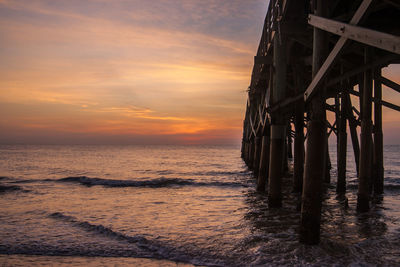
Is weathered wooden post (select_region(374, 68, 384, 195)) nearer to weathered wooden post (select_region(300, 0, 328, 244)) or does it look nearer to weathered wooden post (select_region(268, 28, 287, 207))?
weathered wooden post (select_region(268, 28, 287, 207))

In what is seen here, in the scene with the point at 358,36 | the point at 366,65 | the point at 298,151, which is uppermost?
the point at 366,65

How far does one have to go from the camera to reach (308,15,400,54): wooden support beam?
102 inches

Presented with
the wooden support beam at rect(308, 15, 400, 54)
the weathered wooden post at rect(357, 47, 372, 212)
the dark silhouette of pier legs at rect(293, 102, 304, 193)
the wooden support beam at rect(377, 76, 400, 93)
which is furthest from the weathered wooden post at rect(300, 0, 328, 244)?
the wooden support beam at rect(377, 76, 400, 93)

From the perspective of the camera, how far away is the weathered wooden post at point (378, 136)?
830cm

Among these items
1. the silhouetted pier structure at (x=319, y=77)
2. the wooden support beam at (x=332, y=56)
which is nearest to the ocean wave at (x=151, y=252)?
the silhouetted pier structure at (x=319, y=77)

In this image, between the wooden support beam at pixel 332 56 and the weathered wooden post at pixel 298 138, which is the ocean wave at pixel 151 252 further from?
the weathered wooden post at pixel 298 138

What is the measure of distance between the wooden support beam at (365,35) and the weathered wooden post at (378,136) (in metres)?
4.83

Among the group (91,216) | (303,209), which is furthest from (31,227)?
(303,209)

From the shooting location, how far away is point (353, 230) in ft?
21.0

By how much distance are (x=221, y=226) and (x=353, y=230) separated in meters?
2.61

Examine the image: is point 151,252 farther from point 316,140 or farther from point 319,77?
point 319,77

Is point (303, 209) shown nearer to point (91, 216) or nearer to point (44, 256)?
point (44, 256)

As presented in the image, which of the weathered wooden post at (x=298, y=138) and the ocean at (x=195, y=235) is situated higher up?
the weathered wooden post at (x=298, y=138)

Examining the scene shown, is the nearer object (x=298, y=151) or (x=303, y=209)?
(x=303, y=209)
